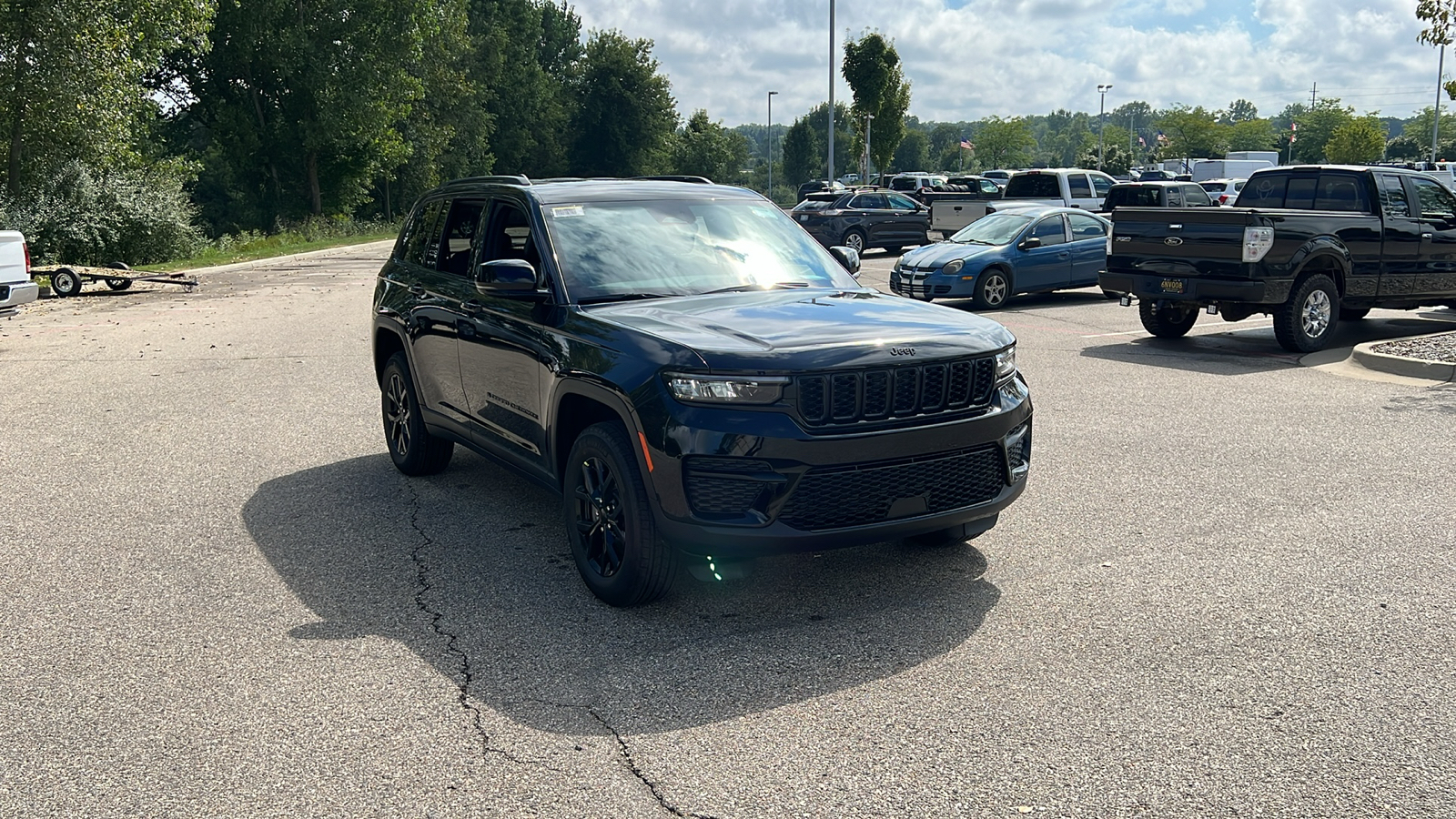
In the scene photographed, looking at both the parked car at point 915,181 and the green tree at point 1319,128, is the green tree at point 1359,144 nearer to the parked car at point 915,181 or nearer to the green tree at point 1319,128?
the green tree at point 1319,128

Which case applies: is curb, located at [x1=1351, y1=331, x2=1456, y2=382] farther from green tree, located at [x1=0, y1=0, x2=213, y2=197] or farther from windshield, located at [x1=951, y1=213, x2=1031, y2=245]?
green tree, located at [x1=0, y1=0, x2=213, y2=197]

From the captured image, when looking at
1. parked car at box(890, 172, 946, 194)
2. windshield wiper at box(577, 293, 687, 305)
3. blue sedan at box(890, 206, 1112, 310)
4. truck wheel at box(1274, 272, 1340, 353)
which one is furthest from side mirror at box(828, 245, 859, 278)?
parked car at box(890, 172, 946, 194)

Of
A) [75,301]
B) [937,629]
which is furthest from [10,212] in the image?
[937,629]

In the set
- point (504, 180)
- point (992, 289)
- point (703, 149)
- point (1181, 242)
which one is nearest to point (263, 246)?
point (992, 289)

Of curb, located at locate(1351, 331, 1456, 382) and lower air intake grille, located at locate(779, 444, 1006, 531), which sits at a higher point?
lower air intake grille, located at locate(779, 444, 1006, 531)

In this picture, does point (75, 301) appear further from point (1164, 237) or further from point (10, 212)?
point (1164, 237)

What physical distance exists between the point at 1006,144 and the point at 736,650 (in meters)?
134

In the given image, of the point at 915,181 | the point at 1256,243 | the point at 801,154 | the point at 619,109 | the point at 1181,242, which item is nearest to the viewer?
the point at 1256,243

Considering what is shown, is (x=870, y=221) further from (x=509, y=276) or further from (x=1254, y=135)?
(x=1254, y=135)

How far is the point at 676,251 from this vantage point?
6094 millimetres

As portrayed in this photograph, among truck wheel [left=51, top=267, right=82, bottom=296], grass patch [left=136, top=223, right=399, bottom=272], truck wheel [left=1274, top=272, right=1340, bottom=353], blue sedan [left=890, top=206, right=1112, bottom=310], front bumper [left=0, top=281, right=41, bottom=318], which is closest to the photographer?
truck wheel [left=1274, top=272, right=1340, bottom=353]

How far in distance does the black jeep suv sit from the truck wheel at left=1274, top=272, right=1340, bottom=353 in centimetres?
837

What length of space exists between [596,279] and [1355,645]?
3.46 m

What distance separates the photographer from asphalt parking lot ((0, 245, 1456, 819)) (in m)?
3.65
